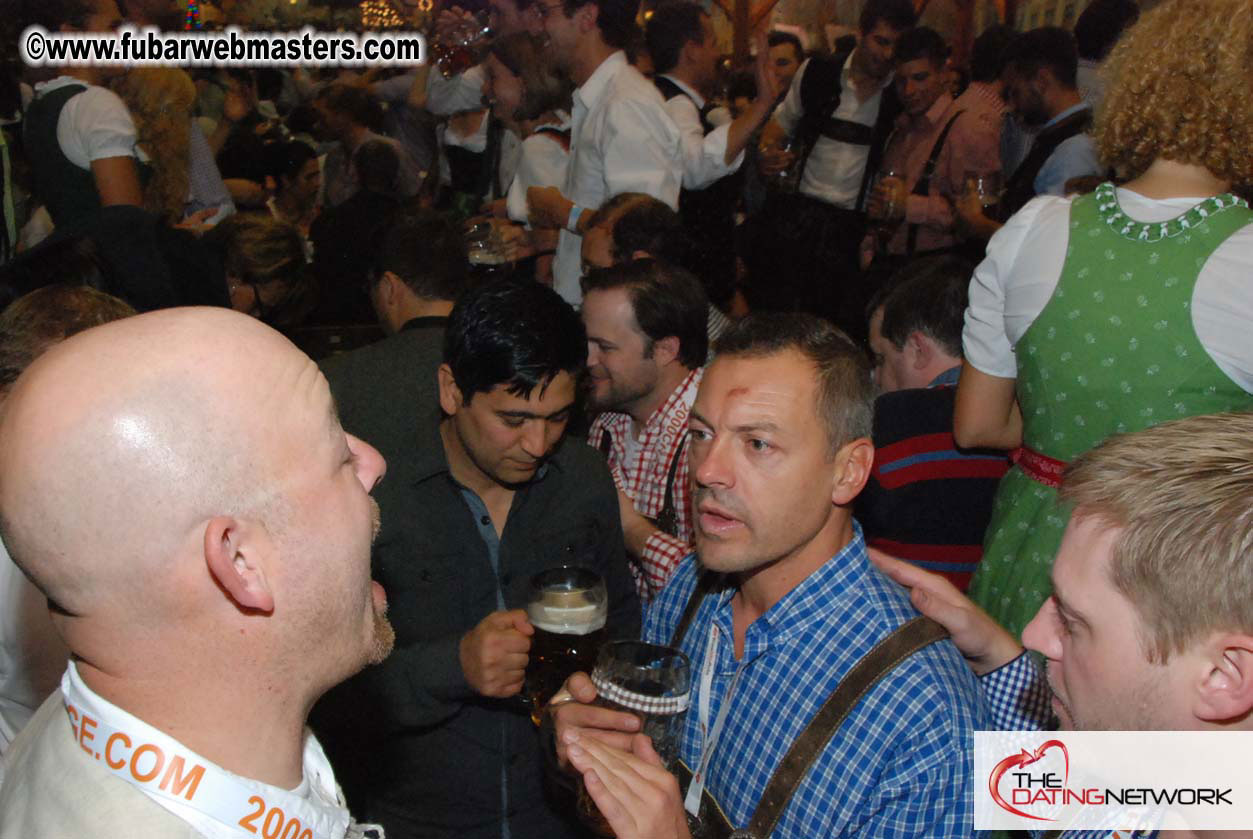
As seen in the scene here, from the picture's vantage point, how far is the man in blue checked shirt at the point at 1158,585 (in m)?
1.15

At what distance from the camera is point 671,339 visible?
3277 millimetres

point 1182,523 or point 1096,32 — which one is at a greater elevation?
point 1096,32

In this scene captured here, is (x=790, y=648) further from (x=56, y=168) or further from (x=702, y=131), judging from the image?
(x=56, y=168)

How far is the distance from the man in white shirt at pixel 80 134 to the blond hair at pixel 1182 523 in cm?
433

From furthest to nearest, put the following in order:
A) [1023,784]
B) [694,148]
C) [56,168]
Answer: [694,148], [56,168], [1023,784]

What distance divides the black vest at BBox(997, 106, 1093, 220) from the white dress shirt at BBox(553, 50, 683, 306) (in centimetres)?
156

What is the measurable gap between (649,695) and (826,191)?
4680mm

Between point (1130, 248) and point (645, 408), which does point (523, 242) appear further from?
point (1130, 248)

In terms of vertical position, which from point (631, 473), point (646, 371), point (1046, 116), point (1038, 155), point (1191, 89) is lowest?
point (631, 473)

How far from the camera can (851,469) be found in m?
1.90

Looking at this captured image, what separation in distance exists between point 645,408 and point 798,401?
147 centimetres

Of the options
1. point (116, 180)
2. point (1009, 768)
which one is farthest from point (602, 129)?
point (1009, 768)

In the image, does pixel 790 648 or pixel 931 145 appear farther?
pixel 931 145

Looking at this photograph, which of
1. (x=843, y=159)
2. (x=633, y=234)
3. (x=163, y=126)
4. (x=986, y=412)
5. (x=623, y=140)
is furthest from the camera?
(x=843, y=159)
